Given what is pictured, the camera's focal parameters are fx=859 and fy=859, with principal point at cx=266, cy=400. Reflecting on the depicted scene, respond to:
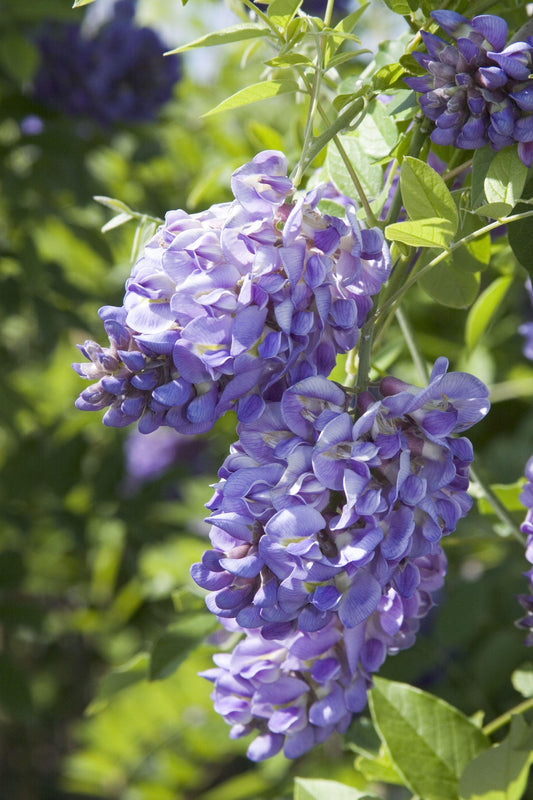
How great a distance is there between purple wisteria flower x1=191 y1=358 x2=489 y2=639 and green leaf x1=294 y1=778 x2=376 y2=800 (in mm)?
289

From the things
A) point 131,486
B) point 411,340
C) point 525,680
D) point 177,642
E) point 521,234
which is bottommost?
point 131,486

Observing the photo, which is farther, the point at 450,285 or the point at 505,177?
the point at 450,285

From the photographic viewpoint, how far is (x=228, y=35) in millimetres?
620

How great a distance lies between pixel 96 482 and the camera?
6.06 ft

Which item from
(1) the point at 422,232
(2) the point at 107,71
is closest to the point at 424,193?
(1) the point at 422,232

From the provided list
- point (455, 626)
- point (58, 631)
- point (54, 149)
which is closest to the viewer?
point (455, 626)

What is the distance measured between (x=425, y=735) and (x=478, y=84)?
0.58 m

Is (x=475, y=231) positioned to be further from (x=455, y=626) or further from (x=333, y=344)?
(x=455, y=626)

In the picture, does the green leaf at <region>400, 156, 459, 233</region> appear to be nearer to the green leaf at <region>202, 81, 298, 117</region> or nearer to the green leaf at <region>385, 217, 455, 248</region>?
the green leaf at <region>385, 217, 455, 248</region>

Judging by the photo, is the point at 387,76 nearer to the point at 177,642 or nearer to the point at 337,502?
the point at 337,502

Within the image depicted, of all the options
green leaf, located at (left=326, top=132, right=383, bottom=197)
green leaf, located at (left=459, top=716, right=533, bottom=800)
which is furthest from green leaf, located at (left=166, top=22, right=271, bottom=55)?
green leaf, located at (left=459, top=716, right=533, bottom=800)

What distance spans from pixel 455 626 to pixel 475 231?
835 mm

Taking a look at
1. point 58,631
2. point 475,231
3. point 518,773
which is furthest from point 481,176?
point 58,631

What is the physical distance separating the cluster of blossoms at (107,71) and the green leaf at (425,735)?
57.8 inches
